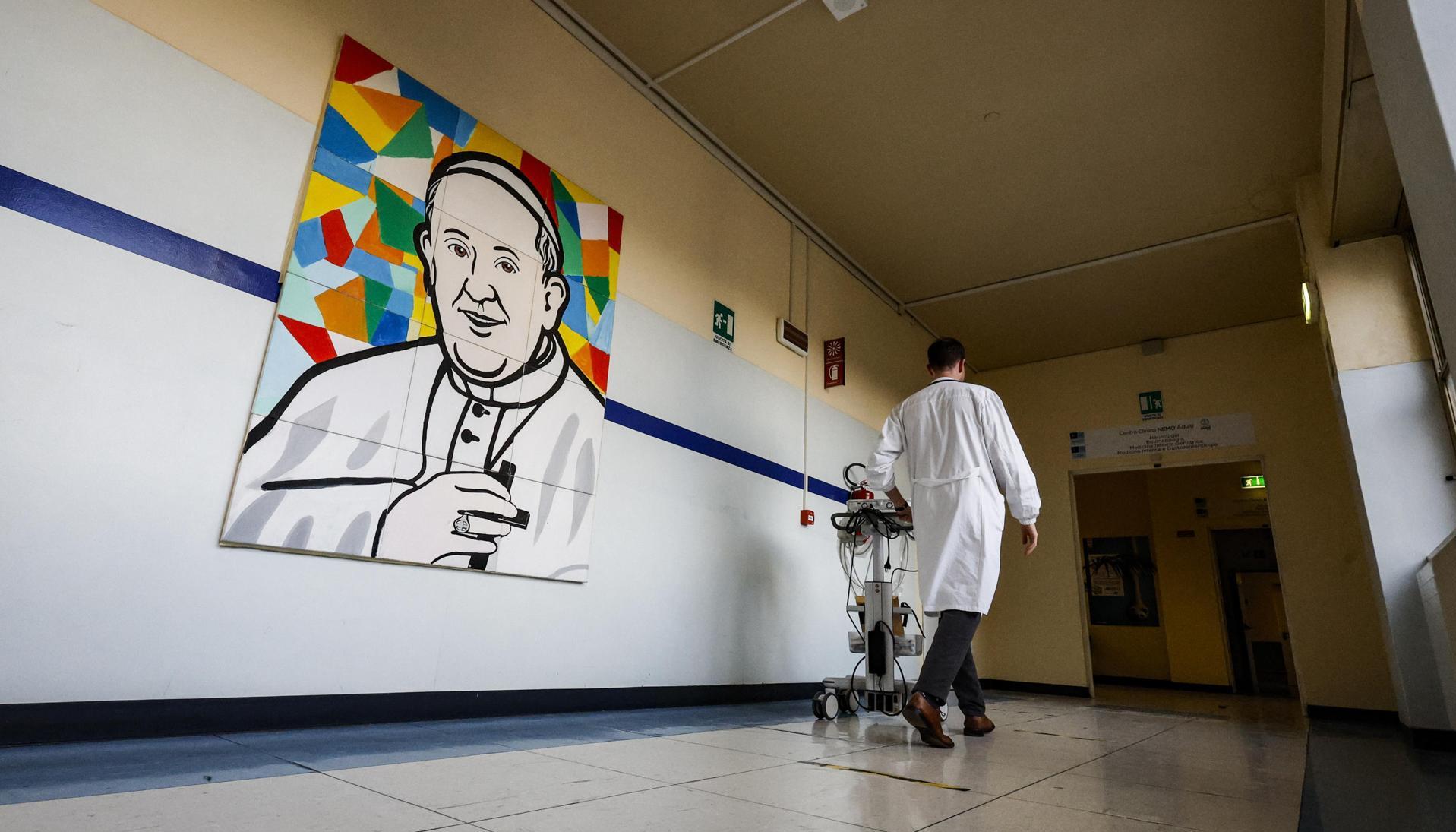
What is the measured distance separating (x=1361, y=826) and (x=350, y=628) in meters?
2.69

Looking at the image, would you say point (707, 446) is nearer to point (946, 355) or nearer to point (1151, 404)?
point (946, 355)

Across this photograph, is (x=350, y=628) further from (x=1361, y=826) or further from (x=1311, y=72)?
(x=1311, y=72)

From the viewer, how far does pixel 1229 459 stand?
605cm

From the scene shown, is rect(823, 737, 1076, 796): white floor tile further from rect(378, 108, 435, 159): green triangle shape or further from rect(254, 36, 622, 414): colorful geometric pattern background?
rect(378, 108, 435, 159): green triangle shape

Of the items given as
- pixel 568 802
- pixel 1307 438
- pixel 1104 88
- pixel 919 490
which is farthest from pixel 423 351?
pixel 1307 438

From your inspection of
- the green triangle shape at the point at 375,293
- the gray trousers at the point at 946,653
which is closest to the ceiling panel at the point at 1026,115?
the green triangle shape at the point at 375,293

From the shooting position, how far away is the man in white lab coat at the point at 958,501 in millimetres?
2629

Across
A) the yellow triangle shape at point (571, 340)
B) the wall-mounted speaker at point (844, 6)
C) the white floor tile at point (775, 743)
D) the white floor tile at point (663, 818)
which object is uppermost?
the wall-mounted speaker at point (844, 6)

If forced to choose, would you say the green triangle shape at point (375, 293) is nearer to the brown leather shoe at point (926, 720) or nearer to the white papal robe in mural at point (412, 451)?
the white papal robe in mural at point (412, 451)

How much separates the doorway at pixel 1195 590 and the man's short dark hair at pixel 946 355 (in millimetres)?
6225

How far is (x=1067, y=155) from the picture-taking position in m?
4.36

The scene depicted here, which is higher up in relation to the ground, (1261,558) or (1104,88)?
(1104,88)

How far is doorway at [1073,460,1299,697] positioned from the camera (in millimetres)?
8570

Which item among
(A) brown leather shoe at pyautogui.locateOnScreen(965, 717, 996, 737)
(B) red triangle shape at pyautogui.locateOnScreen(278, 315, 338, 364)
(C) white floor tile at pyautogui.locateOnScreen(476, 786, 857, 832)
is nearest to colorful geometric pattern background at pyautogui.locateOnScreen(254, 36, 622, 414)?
(B) red triangle shape at pyautogui.locateOnScreen(278, 315, 338, 364)
